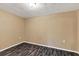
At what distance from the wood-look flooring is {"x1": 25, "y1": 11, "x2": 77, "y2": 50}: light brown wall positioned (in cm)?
29

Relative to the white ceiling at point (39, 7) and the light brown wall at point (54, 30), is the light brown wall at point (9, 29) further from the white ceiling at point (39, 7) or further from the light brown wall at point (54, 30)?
the light brown wall at point (54, 30)

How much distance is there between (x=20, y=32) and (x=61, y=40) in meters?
1.70

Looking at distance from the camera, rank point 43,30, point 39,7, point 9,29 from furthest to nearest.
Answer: point 43,30
point 9,29
point 39,7

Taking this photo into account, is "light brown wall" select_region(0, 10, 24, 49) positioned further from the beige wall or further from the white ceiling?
the white ceiling

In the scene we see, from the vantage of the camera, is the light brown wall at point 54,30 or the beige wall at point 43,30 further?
the light brown wall at point 54,30

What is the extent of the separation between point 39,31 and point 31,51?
948 mm

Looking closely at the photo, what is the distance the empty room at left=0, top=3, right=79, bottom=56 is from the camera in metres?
2.61

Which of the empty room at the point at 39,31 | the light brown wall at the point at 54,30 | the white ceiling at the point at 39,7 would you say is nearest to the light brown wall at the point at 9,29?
the empty room at the point at 39,31

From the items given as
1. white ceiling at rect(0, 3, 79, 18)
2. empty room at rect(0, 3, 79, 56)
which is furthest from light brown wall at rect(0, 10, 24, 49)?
white ceiling at rect(0, 3, 79, 18)

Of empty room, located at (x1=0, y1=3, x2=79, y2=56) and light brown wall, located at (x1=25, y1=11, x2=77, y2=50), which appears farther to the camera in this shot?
light brown wall, located at (x1=25, y1=11, x2=77, y2=50)

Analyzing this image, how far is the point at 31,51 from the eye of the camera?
2.77 metres

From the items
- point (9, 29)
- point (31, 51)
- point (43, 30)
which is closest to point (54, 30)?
point (43, 30)

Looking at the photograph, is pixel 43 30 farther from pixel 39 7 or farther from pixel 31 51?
pixel 39 7

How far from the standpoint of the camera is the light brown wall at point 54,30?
2881 mm
